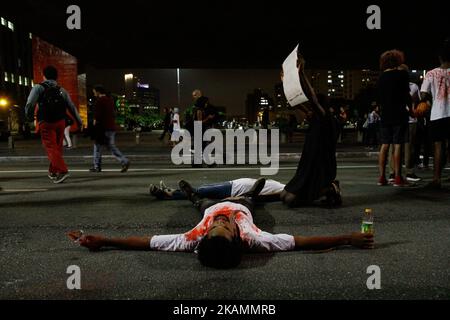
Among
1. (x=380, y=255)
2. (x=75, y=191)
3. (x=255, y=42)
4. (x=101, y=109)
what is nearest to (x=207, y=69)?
(x=255, y=42)

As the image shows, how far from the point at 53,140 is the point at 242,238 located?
18.1ft

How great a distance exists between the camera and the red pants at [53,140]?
787 centimetres

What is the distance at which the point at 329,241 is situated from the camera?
11.9ft

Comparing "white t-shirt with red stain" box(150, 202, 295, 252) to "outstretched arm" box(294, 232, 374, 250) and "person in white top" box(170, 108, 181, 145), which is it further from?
"person in white top" box(170, 108, 181, 145)

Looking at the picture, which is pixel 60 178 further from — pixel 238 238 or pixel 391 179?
pixel 391 179

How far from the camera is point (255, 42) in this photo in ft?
72.7

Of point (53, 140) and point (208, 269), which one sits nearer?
point (208, 269)

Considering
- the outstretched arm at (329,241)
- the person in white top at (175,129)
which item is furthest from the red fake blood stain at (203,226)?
→ the person in white top at (175,129)

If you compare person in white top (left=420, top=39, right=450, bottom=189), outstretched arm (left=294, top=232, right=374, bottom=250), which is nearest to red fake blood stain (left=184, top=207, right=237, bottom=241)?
outstretched arm (left=294, top=232, right=374, bottom=250)

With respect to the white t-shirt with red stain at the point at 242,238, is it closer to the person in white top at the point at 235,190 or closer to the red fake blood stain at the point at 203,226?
the red fake blood stain at the point at 203,226

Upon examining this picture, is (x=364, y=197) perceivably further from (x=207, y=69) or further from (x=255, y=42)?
(x=207, y=69)

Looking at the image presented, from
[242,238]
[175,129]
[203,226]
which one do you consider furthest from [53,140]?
[175,129]

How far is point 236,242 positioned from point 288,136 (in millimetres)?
21286
